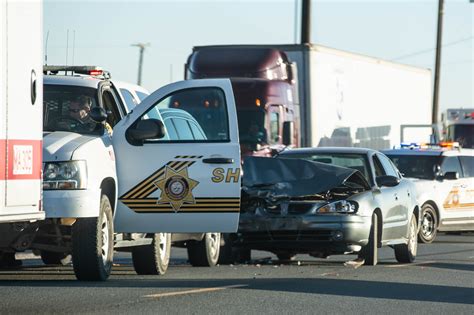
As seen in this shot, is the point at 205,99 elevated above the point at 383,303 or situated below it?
above

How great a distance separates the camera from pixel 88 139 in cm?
1259

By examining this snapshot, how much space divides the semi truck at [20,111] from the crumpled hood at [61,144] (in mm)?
1345

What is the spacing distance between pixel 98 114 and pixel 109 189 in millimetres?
785

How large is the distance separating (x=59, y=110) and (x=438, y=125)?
87.3 feet

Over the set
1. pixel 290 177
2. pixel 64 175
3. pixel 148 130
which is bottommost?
pixel 290 177

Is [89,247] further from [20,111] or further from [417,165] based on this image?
[417,165]

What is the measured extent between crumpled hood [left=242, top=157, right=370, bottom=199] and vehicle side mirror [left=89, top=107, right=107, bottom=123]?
3.33 meters

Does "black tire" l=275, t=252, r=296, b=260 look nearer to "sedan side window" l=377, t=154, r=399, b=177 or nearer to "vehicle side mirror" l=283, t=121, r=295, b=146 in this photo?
"sedan side window" l=377, t=154, r=399, b=177

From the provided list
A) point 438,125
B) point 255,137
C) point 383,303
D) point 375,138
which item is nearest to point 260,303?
point 383,303

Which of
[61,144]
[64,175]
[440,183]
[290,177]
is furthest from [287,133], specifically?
[64,175]

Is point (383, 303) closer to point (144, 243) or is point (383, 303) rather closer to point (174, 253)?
point (144, 243)

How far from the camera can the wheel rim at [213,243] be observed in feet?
52.1

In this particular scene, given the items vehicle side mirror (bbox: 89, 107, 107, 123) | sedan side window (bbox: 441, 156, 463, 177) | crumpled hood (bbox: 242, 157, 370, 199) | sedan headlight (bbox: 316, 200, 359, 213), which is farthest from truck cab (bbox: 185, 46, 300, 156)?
vehicle side mirror (bbox: 89, 107, 107, 123)

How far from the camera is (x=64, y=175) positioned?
1198 centimetres
